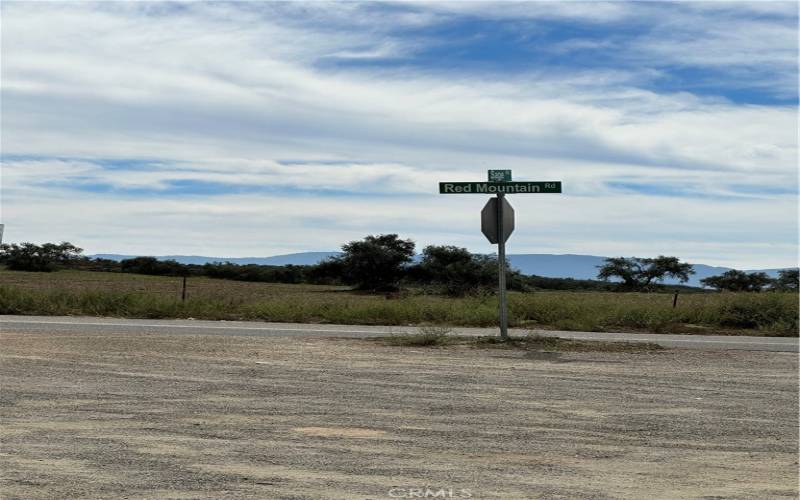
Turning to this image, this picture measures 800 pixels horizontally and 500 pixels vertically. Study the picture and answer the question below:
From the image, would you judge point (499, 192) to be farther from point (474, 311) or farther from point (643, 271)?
point (643, 271)

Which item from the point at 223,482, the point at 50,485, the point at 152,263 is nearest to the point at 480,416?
the point at 223,482

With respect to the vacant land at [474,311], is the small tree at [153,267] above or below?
above

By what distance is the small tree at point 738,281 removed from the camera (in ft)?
227

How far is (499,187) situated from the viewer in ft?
62.5

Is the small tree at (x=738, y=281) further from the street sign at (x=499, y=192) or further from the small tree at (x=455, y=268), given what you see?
the street sign at (x=499, y=192)

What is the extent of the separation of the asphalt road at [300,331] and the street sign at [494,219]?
2.79 metres

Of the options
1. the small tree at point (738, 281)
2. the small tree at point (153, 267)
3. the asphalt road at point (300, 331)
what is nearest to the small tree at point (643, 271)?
the small tree at point (738, 281)

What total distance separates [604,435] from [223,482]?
390 cm

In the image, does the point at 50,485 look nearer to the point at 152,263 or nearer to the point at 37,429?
the point at 37,429

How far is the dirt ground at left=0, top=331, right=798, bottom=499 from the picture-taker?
722 cm

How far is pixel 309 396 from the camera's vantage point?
11641 mm

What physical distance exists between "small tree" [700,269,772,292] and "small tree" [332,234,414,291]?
22.2 meters

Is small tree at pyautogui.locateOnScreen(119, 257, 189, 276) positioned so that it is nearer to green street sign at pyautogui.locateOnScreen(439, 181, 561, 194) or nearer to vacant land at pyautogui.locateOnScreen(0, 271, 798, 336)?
vacant land at pyautogui.locateOnScreen(0, 271, 798, 336)

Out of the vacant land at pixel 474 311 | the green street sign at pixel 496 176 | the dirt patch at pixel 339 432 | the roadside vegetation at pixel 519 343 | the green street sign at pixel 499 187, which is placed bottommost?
the dirt patch at pixel 339 432
